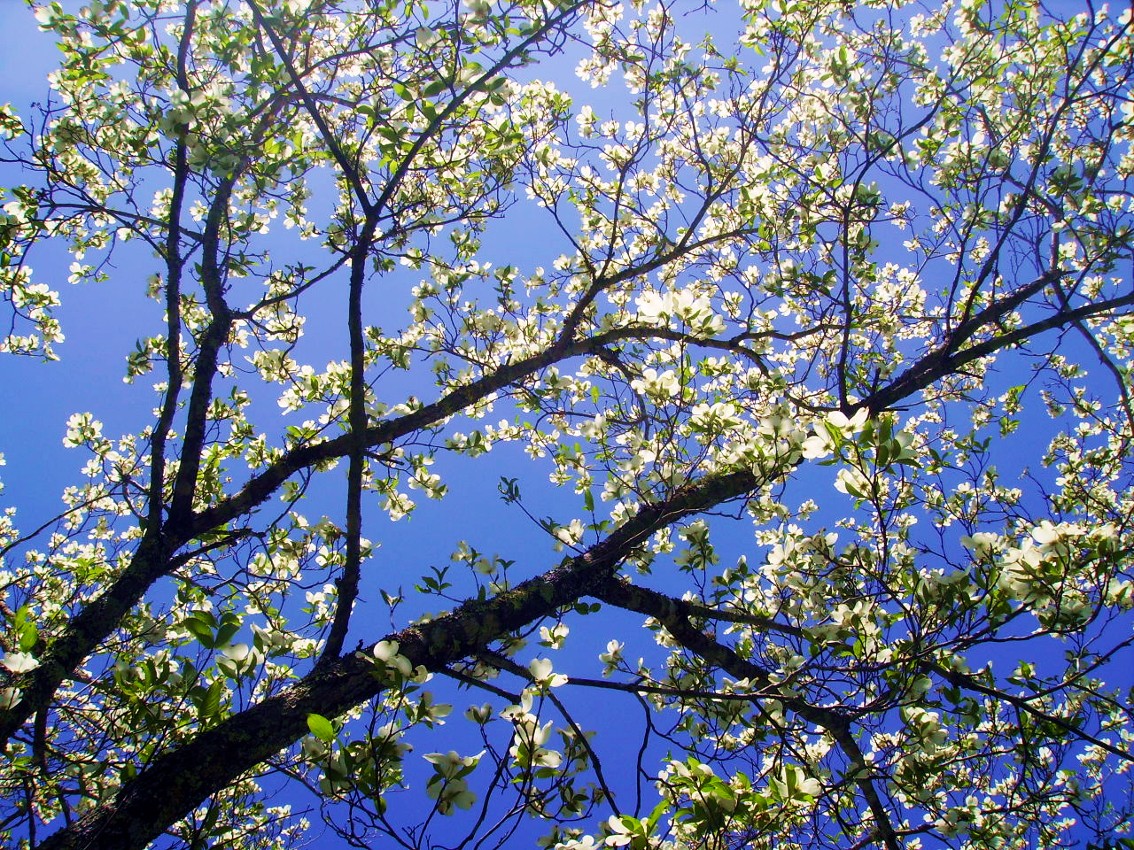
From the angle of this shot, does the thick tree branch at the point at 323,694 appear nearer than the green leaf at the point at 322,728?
No

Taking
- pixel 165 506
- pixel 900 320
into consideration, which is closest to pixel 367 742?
pixel 165 506

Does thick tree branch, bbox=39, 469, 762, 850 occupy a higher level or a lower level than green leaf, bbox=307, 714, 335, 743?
higher

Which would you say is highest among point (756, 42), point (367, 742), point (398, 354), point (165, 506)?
point (756, 42)

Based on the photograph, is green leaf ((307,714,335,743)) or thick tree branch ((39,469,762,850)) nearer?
green leaf ((307,714,335,743))

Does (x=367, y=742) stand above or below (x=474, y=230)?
below

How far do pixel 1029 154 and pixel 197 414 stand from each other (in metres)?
5.06

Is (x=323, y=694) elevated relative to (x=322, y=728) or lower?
elevated

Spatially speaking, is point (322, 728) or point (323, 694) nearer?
point (322, 728)

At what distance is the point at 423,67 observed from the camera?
2.91 meters

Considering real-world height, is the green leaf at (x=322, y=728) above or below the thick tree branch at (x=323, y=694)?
below

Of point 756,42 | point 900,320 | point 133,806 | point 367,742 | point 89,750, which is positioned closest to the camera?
point 367,742

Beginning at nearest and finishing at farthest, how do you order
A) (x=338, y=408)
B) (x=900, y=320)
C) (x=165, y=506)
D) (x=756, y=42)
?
1. (x=165, y=506)
2. (x=756, y=42)
3. (x=338, y=408)
4. (x=900, y=320)

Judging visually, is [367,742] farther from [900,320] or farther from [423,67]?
[900,320]

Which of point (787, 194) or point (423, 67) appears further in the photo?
point (787, 194)
